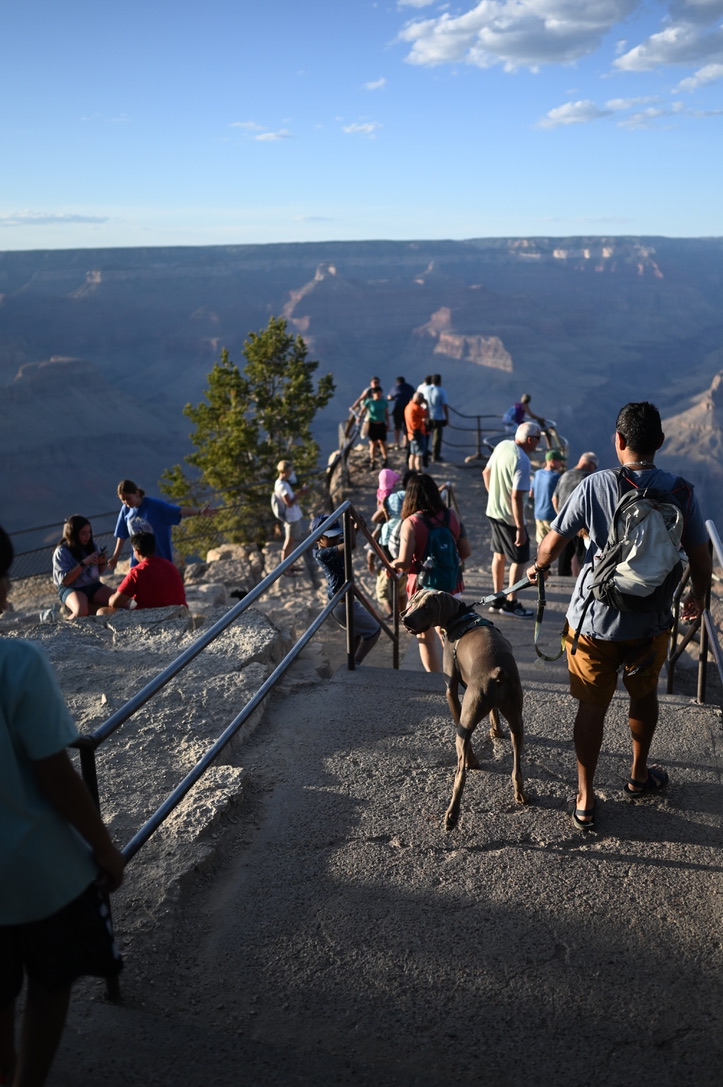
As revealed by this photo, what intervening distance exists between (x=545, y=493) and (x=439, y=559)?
12.3 ft

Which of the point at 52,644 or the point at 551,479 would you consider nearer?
the point at 52,644

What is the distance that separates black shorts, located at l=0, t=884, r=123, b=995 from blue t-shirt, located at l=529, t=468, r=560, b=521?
702cm

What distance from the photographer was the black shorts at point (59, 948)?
1.81 m

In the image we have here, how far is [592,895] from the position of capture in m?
2.93

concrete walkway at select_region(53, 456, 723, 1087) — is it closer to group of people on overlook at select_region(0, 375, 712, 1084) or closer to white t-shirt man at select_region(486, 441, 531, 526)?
group of people on overlook at select_region(0, 375, 712, 1084)

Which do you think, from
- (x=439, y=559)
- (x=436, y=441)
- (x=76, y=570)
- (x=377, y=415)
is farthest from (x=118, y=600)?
(x=436, y=441)

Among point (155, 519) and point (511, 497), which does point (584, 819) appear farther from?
point (155, 519)

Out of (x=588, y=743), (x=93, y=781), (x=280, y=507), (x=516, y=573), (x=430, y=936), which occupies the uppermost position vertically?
(x=93, y=781)

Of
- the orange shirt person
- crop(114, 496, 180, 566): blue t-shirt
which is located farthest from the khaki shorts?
the orange shirt person

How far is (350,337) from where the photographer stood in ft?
442

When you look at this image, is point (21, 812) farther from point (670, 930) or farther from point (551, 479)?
point (551, 479)

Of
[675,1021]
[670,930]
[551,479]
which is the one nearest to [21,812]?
[675,1021]

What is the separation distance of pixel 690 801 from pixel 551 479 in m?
5.17

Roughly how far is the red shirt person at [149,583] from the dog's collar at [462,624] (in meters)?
2.84
